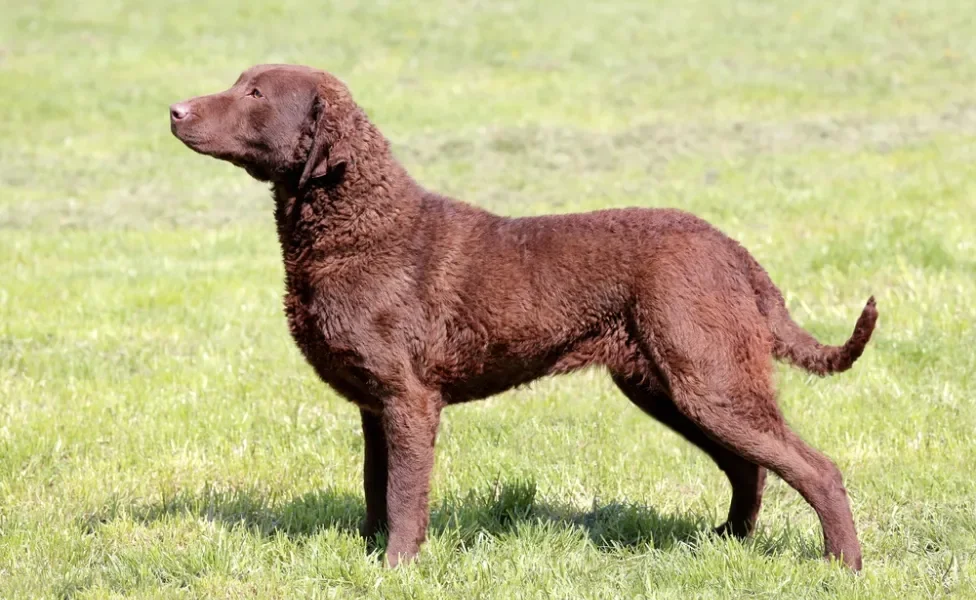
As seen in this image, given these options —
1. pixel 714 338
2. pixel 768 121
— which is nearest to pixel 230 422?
pixel 714 338

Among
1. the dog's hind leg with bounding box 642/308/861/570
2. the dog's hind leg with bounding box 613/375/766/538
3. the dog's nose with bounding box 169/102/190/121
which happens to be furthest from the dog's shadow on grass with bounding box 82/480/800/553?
the dog's nose with bounding box 169/102/190/121

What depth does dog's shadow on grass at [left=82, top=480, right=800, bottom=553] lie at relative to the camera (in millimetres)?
4809

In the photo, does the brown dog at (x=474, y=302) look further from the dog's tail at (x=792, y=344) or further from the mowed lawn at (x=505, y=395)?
the mowed lawn at (x=505, y=395)

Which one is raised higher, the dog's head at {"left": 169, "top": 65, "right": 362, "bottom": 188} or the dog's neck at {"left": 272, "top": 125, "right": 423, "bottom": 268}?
the dog's head at {"left": 169, "top": 65, "right": 362, "bottom": 188}

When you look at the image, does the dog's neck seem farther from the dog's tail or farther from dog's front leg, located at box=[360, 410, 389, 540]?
the dog's tail

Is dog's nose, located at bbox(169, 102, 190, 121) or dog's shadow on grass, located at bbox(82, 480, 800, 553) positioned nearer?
dog's nose, located at bbox(169, 102, 190, 121)

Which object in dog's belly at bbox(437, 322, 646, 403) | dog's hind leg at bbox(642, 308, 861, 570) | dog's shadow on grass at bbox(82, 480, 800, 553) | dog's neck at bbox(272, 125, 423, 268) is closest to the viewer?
dog's hind leg at bbox(642, 308, 861, 570)

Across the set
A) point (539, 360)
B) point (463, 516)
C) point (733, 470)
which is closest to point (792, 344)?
point (733, 470)

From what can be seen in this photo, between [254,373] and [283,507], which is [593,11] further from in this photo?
[283,507]

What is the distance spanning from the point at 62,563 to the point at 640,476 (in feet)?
8.36

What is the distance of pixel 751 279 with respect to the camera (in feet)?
14.9

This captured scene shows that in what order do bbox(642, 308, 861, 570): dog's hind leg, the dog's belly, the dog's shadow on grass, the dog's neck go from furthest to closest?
the dog's shadow on grass → the dog's neck → the dog's belly → bbox(642, 308, 861, 570): dog's hind leg

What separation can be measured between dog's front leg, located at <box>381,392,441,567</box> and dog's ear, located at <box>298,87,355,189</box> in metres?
0.92

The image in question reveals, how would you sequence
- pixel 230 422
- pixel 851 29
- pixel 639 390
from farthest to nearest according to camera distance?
pixel 851 29
pixel 230 422
pixel 639 390
